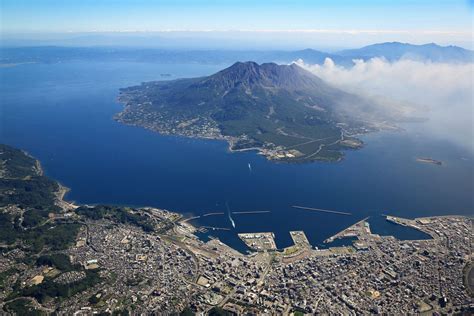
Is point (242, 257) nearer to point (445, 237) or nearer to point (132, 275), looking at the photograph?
point (132, 275)

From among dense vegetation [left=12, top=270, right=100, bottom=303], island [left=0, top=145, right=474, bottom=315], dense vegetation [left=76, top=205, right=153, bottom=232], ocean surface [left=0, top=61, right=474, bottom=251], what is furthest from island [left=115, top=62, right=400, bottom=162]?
dense vegetation [left=12, top=270, right=100, bottom=303]

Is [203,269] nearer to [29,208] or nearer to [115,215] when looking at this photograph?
[115,215]

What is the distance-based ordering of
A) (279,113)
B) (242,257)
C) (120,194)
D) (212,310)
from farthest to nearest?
(279,113), (120,194), (242,257), (212,310)

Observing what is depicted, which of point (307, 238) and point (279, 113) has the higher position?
point (279, 113)

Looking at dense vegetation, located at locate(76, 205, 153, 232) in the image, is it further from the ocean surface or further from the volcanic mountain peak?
the volcanic mountain peak

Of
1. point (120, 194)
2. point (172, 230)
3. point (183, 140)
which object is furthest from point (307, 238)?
point (183, 140)

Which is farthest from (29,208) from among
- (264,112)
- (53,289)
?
(264,112)

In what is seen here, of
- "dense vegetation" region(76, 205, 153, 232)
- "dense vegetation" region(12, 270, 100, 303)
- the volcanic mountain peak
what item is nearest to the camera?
"dense vegetation" region(12, 270, 100, 303)
